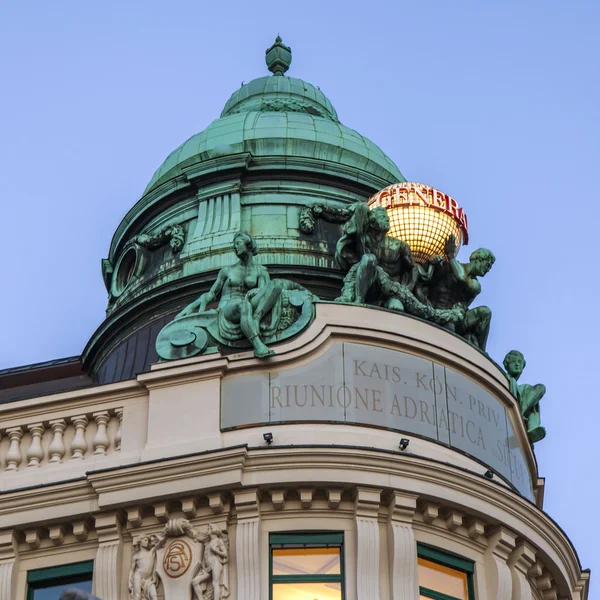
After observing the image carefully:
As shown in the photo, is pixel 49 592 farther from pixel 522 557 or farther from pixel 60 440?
pixel 522 557

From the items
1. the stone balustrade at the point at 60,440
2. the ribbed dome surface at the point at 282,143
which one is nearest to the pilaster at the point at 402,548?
the stone balustrade at the point at 60,440

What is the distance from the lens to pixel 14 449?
2944 cm

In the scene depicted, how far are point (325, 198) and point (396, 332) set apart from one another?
21.4 ft

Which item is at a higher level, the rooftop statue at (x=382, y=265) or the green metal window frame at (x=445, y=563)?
the rooftop statue at (x=382, y=265)

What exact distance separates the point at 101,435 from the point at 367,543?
15.5 ft

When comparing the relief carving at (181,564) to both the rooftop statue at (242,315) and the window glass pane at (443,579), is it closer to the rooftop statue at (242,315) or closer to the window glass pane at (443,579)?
the window glass pane at (443,579)

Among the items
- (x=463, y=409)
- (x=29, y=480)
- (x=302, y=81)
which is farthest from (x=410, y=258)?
(x=302, y=81)

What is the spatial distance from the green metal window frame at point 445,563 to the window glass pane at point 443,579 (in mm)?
61

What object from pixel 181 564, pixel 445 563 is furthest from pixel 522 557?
pixel 181 564

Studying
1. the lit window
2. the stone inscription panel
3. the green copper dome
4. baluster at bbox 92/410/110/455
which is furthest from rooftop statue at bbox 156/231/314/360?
the green copper dome

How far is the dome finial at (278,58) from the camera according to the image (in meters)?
42.3

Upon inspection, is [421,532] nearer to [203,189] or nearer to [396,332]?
[396,332]

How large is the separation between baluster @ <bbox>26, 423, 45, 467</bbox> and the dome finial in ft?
49.0

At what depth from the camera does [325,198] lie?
35.9 meters
